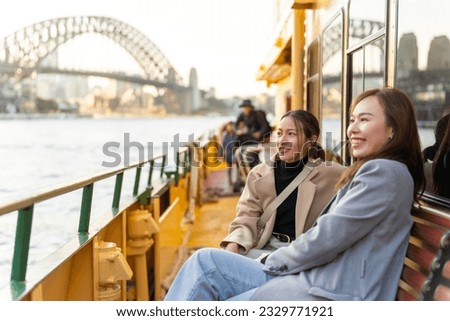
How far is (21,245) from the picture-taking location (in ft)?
8.57

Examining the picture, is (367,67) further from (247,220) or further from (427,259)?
(427,259)

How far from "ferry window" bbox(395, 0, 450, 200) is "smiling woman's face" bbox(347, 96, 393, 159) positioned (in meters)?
0.32

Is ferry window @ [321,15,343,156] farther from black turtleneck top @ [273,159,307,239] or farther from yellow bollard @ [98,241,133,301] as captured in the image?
yellow bollard @ [98,241,133,301]

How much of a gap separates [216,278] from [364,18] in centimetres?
210

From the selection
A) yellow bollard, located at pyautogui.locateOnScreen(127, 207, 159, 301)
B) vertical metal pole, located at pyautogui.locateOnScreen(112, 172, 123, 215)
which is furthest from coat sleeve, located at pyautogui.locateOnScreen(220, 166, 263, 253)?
yellow bollard, located at pyautogui.locateOnScreen(127, 207, 159, 301)

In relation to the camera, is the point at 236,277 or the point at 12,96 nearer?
the point at 236,277

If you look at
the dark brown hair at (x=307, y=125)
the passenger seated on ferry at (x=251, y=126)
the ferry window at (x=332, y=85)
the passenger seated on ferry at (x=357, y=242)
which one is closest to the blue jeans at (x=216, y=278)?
the passenger seated on ferry at (x=357, y=242)

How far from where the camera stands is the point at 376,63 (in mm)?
3670

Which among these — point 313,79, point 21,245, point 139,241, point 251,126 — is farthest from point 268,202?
point 251,126

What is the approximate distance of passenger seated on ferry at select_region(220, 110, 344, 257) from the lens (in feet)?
10.9

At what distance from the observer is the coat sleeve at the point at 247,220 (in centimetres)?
329

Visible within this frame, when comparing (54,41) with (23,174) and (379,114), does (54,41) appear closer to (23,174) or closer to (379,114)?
(23,174)

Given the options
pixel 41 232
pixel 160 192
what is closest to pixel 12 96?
pixel 41 232
